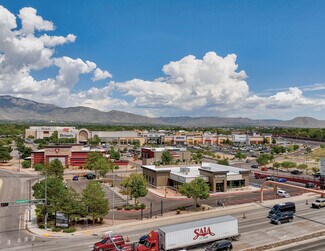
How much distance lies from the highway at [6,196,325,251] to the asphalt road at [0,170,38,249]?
3.78 meters

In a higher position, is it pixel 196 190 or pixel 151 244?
pixel 196 190

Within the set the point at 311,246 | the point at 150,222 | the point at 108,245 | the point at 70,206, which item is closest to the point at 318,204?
the point at 311,246

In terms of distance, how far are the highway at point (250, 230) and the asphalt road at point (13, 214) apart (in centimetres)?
378

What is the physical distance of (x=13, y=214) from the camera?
60094mm

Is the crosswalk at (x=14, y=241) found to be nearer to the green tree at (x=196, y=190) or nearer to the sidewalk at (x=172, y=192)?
the green tree at (x=196, y=190)

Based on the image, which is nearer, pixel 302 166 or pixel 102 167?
pixel 102 167

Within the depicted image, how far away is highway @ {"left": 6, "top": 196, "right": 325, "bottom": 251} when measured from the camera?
43.9 m

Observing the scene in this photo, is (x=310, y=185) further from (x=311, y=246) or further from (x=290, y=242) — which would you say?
(x=290, y=242)

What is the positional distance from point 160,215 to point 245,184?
3533cm

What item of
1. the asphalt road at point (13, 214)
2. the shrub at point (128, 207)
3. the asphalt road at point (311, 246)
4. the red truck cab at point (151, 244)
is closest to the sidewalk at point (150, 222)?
the asphalt road at point (13, 214)

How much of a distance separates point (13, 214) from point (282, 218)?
1924 inches

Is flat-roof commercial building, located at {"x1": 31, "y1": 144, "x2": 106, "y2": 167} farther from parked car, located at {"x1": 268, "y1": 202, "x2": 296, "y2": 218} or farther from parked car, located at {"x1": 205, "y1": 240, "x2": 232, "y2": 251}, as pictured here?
parked car, located at {"x1": 205, "y1": 240, "x2": 232, "y2": 251}

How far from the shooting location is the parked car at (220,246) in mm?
39750

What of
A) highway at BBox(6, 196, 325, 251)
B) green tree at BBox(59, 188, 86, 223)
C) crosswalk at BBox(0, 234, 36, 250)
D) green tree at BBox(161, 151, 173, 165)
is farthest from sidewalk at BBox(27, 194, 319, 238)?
green tree at BBox(161, 151, 173, 165)
